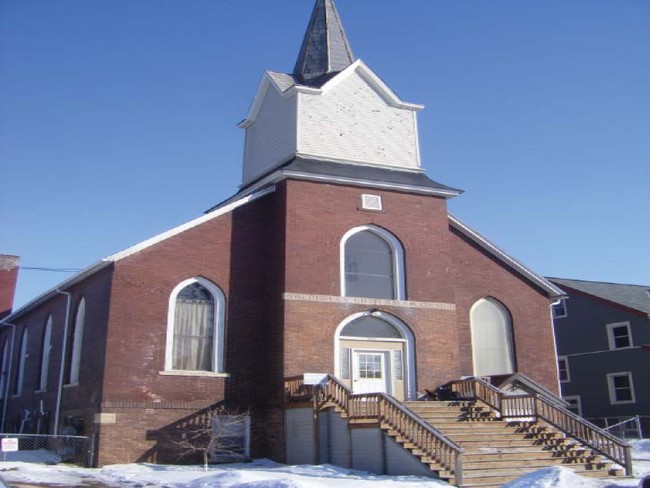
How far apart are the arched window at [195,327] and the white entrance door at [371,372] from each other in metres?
4.11

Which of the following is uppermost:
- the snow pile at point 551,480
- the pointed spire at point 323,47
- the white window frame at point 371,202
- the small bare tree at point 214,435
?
the pointed spire at point 323,47

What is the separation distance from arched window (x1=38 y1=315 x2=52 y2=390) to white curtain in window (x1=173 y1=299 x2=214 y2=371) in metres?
7.63

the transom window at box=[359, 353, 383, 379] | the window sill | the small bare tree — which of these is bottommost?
the small bare tree

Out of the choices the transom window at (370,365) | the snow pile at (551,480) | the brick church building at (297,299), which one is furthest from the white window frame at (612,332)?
the snow pile at (551,480)

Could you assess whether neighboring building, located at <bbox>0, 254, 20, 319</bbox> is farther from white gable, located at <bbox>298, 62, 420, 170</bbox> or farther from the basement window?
A: the basement window

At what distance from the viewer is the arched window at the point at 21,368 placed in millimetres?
29078

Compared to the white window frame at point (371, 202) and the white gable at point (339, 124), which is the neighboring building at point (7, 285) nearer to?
the white gable at point (339, 124)

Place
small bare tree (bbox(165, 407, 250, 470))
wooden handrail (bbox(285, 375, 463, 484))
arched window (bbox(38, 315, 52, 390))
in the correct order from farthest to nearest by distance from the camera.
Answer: arched window (bbox(38, 315, 52, 390)) → small bare tree (bbox(165, 407, 250, 470)) → wooden handrail (bbox(285, 375, 463, 484))

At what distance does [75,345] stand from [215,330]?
5240 mm

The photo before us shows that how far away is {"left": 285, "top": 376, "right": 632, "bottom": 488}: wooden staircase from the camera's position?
16.1 metres

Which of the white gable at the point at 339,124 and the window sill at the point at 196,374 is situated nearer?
the window sill at the point at 196,374

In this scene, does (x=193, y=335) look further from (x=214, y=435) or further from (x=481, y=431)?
(x=481, y=431)

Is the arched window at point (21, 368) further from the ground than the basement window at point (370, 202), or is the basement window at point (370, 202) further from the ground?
the basement window at point (370, 202)

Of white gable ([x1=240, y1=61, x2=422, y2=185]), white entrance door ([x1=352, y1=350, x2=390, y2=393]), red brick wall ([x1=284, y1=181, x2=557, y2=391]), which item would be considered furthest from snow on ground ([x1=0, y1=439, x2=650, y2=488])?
white gable ([x1=240, y1=61, x2=422, y2=185])
